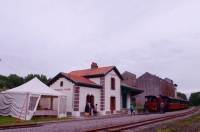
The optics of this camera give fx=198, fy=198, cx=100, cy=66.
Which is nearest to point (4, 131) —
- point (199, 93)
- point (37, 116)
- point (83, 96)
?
point (37, 116)

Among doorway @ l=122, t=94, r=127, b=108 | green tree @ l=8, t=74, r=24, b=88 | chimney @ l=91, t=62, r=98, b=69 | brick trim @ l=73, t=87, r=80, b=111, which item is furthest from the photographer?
green tree @ l=8, t=74, r=24, b=88

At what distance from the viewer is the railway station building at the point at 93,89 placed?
789 inches

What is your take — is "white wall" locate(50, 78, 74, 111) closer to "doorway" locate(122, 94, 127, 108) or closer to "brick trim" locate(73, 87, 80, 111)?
"brick trim" locate(73, 87, 80, 111)

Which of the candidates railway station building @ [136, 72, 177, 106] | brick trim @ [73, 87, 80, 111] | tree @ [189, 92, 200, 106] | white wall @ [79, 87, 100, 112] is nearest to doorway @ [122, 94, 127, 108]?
white wall @ [79, 87, 100, 112]

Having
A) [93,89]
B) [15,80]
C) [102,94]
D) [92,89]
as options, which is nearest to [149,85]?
[102,94]

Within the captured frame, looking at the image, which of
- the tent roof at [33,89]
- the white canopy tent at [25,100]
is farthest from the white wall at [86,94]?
the tent roof at [33,89]

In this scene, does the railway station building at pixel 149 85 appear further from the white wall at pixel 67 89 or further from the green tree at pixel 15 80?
the green tree at pixel 15 80

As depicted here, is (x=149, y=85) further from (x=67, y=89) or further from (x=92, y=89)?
(x=67, y=89)

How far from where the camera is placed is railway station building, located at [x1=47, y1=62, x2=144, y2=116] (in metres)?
20.0

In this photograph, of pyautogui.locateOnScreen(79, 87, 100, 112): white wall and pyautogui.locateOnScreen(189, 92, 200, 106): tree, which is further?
pyautogui.locateOnScreen(189, 92, 200, 106): tree

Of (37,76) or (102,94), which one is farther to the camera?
(37,76)

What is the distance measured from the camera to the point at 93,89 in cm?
2219

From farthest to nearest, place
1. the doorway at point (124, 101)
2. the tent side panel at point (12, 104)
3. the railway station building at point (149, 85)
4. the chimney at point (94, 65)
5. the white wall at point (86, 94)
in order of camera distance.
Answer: the railway station building at point (149, 85)
the doorway at point (124, 101)
the chimney at point (94, 65)
the white wall at point (86, 94)
the tent side panel at point (12, 104)

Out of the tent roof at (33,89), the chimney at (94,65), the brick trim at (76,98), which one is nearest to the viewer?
the tent roof at (33,89)
